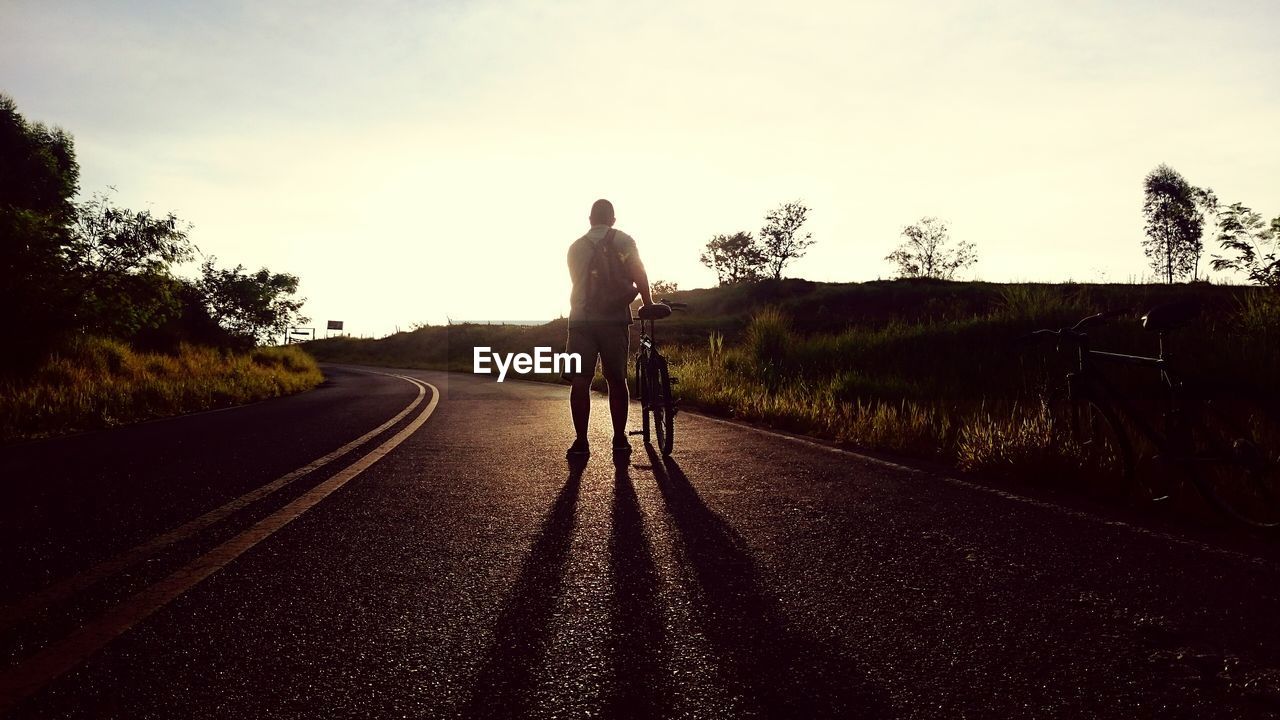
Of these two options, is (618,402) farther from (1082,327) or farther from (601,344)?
(1082,327)

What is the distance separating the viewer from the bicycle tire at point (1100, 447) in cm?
453

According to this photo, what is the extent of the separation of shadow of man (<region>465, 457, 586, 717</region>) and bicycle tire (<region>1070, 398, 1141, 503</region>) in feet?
11.7

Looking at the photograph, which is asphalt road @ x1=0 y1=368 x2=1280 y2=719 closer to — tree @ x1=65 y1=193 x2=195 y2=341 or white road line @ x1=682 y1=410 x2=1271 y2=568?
white road line @ x1=682 y1=410 x2=1271 y2=568

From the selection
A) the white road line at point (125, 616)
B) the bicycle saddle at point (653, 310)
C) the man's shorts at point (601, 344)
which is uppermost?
the bicycle saddle at point (653, 310)

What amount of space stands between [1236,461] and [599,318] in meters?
4.70

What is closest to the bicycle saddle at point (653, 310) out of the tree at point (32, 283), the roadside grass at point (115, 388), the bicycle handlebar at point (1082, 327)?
the bicycle handlebar at point (1082, 327)

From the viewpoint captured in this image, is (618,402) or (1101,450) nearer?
(1101,450)

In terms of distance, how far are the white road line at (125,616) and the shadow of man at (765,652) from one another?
83.4 inches

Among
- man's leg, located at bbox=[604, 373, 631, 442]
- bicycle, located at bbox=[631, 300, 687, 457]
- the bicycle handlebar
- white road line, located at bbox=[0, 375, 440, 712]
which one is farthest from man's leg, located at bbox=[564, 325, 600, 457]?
the bicycle handlebar

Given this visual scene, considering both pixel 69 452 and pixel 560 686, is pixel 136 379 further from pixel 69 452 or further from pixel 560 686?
pixel 560 686

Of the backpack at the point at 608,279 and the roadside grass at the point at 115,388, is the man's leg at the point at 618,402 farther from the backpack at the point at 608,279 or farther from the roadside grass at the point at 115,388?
the roadside grass at the point at 115,388

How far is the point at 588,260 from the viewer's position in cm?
662

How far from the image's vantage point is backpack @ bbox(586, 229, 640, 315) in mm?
6543

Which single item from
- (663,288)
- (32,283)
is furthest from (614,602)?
(663,288)
